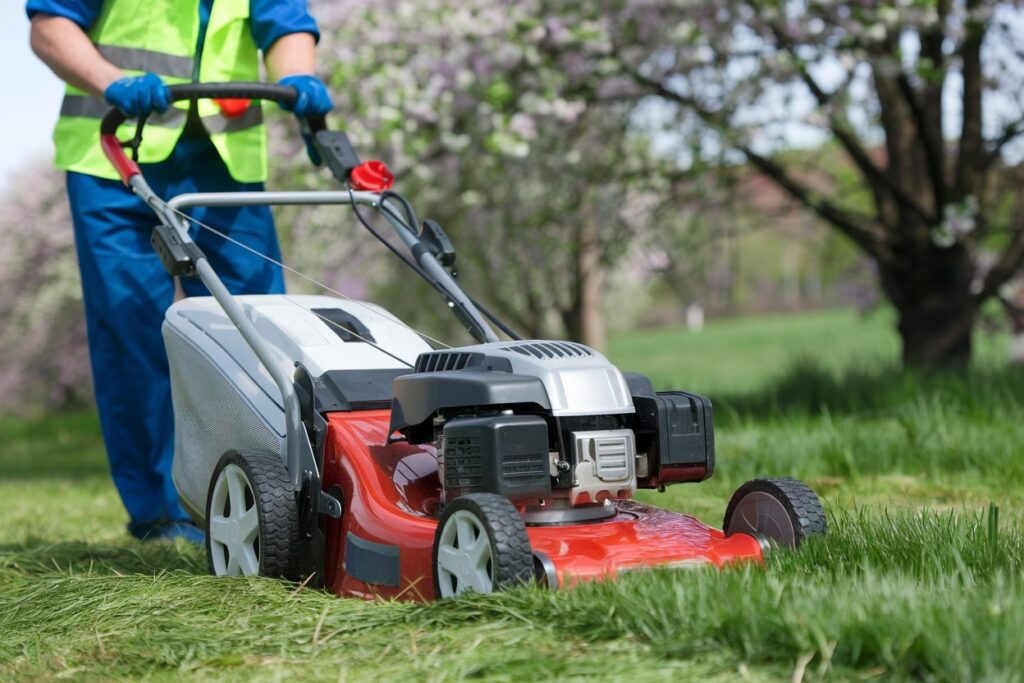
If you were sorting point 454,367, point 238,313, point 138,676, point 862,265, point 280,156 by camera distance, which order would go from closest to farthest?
point 138,676, point 454,367, point 238,313, point 280,156, point 862,265

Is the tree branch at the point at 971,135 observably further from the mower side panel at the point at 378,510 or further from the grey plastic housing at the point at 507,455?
the grey plastic housing at the point at 507,455

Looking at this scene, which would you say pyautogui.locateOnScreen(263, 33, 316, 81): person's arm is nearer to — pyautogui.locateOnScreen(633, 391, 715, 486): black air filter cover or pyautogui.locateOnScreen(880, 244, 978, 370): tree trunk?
pyautogui.locateOnScreen(633, 391, 715, 486): black air filter cover

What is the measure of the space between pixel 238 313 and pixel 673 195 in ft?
18.2

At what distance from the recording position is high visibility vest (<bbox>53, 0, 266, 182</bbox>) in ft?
11.8

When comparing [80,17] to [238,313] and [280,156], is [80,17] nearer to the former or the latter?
[238,313]

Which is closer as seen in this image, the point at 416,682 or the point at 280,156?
the point at 416,682

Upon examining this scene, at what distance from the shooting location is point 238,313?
2.80 m

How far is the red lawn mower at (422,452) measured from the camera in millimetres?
2240

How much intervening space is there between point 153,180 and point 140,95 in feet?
1.68

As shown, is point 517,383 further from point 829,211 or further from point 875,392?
point 829,211

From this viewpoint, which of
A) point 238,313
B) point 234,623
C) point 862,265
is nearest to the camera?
point 234,623

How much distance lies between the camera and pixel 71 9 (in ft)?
11.6

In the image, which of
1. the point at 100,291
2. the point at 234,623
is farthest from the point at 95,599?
the point at 100,291

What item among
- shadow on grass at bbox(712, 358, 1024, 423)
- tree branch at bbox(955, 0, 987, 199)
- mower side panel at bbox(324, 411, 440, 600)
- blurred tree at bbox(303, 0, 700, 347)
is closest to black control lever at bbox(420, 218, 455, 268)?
mower side panel at bbox(324, 411, 440, 600)
